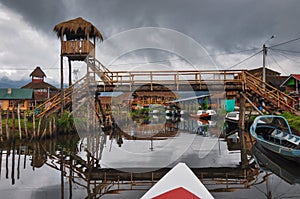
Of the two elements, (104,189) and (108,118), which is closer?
(104,189)

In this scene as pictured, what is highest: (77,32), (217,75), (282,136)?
(77,32)

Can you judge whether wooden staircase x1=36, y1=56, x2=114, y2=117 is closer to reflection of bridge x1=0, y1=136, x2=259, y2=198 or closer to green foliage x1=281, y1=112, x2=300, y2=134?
reflection of bridge x1=0, y1=136, x2=259, y2=198

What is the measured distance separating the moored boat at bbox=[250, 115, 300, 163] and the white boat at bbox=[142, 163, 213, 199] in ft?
36.0

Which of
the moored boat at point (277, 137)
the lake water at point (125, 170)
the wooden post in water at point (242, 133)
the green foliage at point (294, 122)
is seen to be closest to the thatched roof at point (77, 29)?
the lake water at point (125, 170)

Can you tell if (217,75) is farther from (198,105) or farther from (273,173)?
(198,105)

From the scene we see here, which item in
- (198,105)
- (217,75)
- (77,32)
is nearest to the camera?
(217,75)

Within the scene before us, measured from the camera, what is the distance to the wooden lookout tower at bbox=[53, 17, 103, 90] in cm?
2448

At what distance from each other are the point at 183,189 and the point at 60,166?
41.3 feet

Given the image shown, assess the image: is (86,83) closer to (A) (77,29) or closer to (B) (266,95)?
(A) (77,29)

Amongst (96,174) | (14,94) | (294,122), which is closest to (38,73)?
(14,94)

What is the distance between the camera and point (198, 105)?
202ft

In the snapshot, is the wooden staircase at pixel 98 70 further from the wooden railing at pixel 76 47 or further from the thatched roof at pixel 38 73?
the thatched roof at pixel 38 73

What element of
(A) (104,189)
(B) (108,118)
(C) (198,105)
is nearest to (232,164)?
(A) (104,189)

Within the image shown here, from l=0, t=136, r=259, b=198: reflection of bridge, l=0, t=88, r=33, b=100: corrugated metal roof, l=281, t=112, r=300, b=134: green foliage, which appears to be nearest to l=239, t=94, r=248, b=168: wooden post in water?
l=0, t=136, r=259, b=198: reflection of bridge
